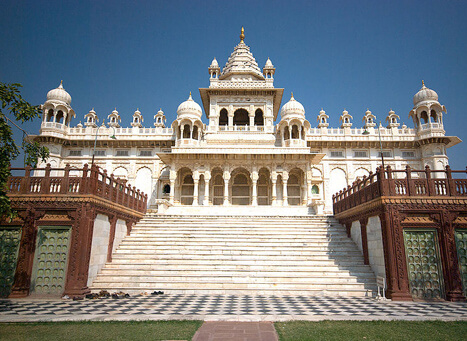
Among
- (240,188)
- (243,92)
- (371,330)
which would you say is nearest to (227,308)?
(371,330)

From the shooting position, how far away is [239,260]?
1355cm

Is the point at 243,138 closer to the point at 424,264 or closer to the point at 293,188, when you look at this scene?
the point at 293,188

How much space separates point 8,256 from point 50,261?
58.2 inches

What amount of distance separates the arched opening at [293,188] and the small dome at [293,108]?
19.9 ft

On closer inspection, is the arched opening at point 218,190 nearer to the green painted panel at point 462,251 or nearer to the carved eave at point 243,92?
the carved eave at point 243,92

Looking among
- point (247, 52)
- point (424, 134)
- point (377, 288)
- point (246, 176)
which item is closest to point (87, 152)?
point (246, 176)

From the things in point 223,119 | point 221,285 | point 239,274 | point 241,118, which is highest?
point 241,118

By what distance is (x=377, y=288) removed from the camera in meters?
11.6

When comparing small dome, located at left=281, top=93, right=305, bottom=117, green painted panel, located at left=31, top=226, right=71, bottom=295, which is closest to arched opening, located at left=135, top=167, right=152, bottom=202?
small dome, located at left=281, top=93, right=305, bottom=117

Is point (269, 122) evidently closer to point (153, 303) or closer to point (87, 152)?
point (87, 152)

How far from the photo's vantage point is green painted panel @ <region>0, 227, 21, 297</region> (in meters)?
11.1

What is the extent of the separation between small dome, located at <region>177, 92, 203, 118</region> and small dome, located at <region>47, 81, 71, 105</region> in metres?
13.1

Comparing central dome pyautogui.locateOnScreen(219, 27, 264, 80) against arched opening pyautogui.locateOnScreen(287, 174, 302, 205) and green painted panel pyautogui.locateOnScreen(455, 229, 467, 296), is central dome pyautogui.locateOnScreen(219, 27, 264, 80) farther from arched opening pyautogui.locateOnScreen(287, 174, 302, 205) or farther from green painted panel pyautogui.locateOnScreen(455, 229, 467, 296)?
green painted panel pyautogui.locateOnScreen(455, 229, 467, 296)

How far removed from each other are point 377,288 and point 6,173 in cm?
1242
